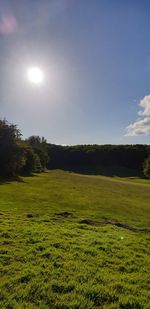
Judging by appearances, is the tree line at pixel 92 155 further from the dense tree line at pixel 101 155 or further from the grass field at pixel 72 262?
the grass field at pixel 72 262

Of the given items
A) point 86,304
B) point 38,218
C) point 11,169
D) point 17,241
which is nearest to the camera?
point 86,304

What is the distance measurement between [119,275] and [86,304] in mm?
2219

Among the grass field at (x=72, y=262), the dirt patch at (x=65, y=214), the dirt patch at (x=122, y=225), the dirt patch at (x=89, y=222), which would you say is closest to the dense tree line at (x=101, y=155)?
the dirt patch at (x=65, y=214)

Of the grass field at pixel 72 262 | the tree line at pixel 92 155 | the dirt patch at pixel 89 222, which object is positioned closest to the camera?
the grass field at pixel 72 262

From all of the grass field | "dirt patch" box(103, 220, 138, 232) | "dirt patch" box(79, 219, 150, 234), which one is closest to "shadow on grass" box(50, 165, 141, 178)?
"dirt patch" box(103, 220, 138, 232)

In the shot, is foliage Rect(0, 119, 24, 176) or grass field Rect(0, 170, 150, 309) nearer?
grass field Rect(0, 170, 150, 309)

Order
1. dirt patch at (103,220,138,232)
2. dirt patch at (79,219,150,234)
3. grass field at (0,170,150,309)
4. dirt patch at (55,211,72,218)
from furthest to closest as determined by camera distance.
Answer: dirt patch at (55,211,72,218), dirt patch at (103,220,138,232), dirt patch at (79,219,150,234), grass field at (0,170,150,309)

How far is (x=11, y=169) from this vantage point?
51.7 meters

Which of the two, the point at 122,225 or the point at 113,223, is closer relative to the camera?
the point at 122,225

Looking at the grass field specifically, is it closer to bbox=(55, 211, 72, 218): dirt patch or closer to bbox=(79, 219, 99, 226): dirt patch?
bbox=(79, 219, 99, 226): dirt patch

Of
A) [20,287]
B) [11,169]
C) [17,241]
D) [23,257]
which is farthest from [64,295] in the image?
[11,169]

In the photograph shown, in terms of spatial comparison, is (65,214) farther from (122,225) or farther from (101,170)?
(101,170)

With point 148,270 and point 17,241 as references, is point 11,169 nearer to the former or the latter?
point 17,241

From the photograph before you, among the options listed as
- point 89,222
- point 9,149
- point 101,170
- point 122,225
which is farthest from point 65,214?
point 101,170
